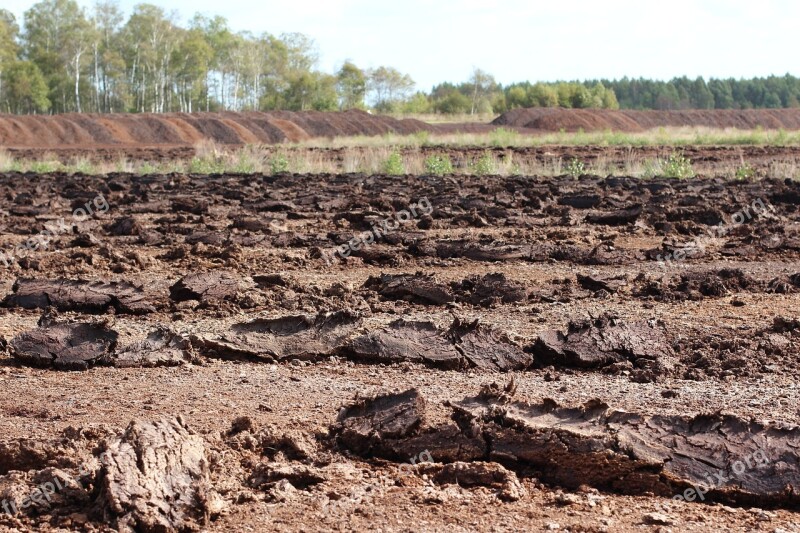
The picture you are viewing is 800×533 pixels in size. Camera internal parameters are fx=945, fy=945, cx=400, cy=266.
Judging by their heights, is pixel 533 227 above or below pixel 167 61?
below

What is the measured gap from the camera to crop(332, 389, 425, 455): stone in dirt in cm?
398

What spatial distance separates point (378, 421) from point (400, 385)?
0.90 meters

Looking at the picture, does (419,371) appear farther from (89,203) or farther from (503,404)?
(89,203)

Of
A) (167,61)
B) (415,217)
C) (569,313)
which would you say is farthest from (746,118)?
(569,313)

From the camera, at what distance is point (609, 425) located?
3961 mm

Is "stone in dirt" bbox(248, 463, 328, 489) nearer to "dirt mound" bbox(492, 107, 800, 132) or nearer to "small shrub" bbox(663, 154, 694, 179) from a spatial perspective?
"small shrub" bbox(663, 154, 694, 179)

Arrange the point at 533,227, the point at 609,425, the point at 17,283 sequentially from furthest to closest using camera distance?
the point at 533,227 < the point at 17,283 < the point at 609,425

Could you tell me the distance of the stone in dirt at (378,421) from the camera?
3979 mm

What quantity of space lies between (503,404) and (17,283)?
15.6ft

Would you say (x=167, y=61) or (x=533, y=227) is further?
(x=167, y=61)

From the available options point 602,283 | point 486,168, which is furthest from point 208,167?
point 602,283

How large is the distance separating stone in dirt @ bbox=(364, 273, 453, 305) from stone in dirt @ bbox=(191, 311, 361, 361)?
1.31 m

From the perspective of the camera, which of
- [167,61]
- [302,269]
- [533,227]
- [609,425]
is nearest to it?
[609,425]

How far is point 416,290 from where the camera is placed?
7.36 meters
